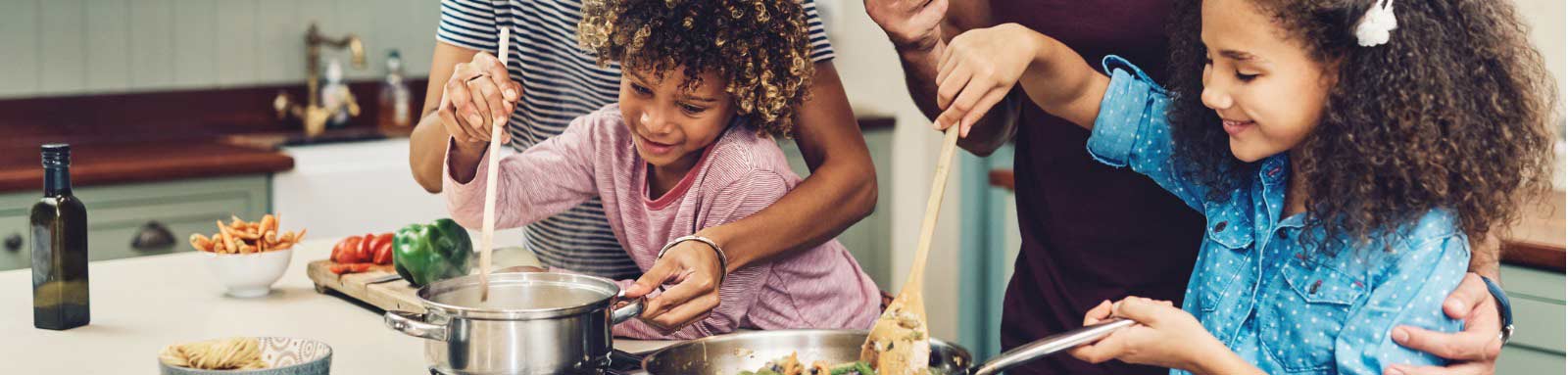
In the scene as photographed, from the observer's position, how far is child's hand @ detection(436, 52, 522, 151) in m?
1.53

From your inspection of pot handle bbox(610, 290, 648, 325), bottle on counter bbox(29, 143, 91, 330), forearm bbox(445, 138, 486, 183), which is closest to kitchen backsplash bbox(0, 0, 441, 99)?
bottle on counter bbox(29, 143, 91, 330)

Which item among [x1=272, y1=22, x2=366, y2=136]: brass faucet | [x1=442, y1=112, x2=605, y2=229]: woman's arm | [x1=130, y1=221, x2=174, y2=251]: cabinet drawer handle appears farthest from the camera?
[x1=272, y1=22, x2=366, y2=136]: brass faucet

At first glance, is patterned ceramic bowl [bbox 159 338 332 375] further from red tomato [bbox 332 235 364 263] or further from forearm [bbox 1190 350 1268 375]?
forearm [bbox 1190 350 1268 375]

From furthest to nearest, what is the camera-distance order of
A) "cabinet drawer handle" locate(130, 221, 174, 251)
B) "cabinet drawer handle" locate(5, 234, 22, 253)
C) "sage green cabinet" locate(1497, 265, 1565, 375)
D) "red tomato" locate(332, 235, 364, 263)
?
"cabinet drawer handle" locate(130, 221, 174, 251) < "cabinet drawer handle" locate(5, 234, 22, 253) < "sage green cabinet" locate(1497, 265, 1565, 375) < "red tomato" locate(332, 235, 364, 263)

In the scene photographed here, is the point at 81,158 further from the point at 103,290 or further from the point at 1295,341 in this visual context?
the point at 1295,341

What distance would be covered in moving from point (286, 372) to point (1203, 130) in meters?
0.91

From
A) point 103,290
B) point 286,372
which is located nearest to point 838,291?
point 286,372

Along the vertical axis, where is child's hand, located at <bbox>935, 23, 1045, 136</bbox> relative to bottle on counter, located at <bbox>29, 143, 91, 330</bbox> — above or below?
above

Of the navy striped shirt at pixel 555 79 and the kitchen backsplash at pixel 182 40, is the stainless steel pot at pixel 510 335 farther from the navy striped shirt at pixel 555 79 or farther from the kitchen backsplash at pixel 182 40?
the kitchen backsplash at pixel 182 40

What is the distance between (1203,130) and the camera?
1496 millimetres

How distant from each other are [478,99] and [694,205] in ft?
0.99

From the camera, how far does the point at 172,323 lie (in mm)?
1723

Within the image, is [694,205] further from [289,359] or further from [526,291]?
[289,359]

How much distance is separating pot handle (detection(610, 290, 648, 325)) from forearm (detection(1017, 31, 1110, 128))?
1.48ft
